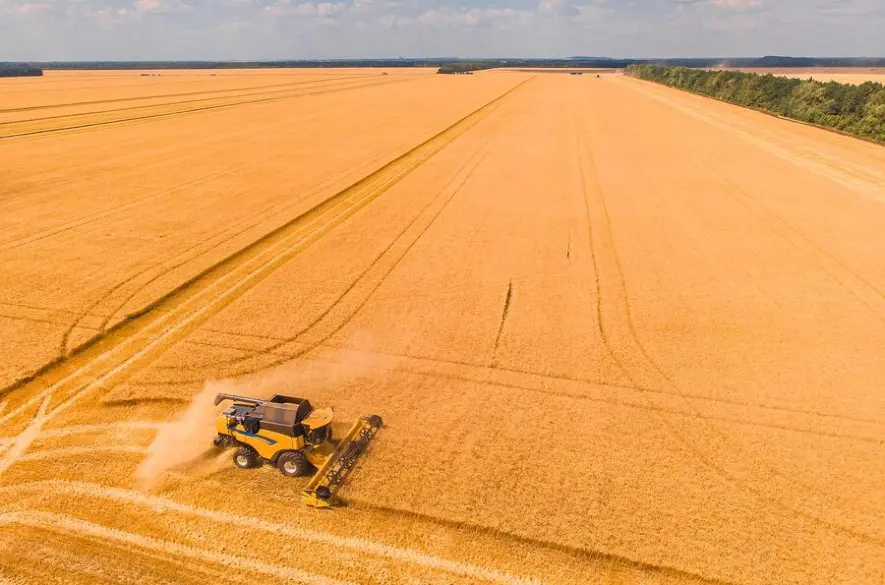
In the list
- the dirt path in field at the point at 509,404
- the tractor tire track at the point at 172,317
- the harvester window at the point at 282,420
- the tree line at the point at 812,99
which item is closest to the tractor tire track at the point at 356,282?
the dirt path in field at the point at 509,404

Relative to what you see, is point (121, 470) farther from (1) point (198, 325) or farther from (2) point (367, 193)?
(2) point (367, 193)

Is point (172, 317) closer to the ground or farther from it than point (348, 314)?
closer to the ground

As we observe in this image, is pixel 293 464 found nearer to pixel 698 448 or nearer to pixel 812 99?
pixel 698 448

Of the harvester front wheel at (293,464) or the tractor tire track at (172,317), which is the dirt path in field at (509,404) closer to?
the tractor tire track at (172,317)

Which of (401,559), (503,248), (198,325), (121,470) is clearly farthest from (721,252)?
(121,470)

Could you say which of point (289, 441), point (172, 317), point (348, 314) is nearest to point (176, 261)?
point (172, 317)

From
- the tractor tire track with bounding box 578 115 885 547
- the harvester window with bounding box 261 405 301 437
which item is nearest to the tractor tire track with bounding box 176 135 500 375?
the harvester window with bounding box 261 405 301 437

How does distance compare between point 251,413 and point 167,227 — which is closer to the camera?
point 251,413
